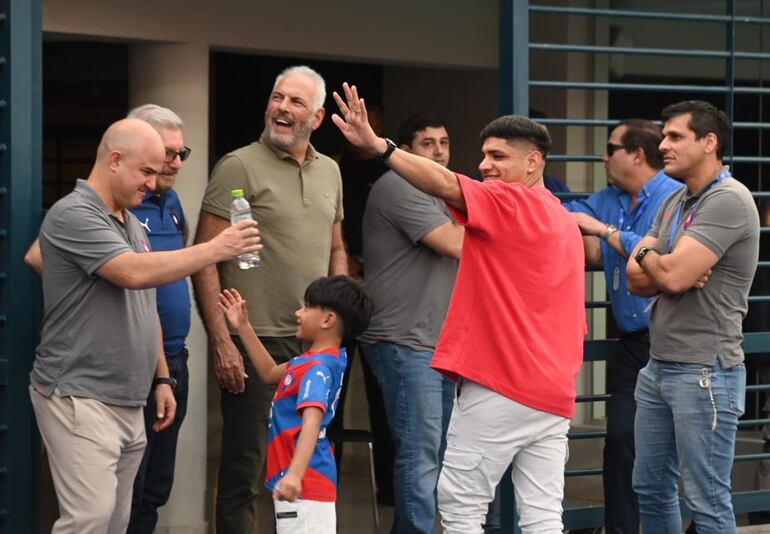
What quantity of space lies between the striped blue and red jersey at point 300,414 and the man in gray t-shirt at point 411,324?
1155mm

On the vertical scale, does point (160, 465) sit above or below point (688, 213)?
below

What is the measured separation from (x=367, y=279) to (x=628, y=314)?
4.15 ft

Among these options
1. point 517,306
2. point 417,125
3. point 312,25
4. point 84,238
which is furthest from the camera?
point 312,25

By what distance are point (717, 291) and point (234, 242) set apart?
206 cm

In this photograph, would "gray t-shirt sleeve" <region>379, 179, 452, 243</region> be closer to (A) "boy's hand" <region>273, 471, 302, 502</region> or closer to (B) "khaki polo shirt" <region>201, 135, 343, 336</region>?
(B) "khaki polo shirt" <region>201, 135, 343, 336</region>

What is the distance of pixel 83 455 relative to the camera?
4.95 metres

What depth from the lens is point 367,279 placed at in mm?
6648

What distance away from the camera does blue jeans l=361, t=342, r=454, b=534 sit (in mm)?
6430

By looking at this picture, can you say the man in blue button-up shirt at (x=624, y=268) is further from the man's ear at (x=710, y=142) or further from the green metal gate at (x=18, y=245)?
the green metal gate at (x=18, y=245)

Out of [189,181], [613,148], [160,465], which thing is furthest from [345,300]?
[189,181]

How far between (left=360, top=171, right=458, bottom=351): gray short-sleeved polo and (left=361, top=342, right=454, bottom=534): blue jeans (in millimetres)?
94

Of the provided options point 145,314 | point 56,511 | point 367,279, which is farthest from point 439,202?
point 56,511

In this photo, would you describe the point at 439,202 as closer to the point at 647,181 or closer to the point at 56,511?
the point at 647,181

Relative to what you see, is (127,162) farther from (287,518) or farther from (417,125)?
(417,125)
